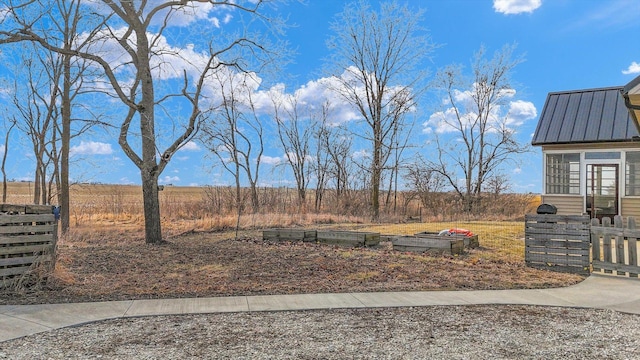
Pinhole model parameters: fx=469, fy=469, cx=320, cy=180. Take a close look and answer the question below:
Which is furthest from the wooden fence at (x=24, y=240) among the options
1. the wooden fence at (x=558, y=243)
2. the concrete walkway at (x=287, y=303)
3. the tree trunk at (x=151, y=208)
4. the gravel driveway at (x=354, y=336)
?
the wooden fence at (x=558, y=243)

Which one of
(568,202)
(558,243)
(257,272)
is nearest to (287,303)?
(257,272)

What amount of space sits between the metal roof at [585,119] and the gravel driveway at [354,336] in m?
11.0

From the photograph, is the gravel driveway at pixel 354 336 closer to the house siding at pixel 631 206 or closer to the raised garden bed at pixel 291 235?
the raised garden bed at pixel 291 235

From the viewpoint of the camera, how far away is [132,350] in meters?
4.10

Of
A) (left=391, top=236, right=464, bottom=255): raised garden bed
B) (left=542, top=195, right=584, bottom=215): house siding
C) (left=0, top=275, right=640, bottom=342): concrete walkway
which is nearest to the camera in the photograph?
(left=0, top=275, right=640, bottom=342): concrete walkway

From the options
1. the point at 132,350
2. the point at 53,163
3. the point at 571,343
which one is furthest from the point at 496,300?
the point at 53,163

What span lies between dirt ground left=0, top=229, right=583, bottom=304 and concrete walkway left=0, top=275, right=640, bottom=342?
13.0 inches

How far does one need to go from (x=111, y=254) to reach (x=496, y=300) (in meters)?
7.70

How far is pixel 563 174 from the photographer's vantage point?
15.6 m

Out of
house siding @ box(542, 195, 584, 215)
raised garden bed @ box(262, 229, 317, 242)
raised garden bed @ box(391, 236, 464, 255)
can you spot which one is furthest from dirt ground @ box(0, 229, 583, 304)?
house siding @ box(542, 195, 584, 215)

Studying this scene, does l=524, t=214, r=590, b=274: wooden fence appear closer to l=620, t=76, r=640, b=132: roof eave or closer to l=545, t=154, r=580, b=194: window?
l=620, t=76, r=640, b=132: roof eave

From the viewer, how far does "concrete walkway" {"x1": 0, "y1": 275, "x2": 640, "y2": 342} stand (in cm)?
511

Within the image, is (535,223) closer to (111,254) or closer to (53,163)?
(111,254)

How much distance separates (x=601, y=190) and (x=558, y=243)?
8.22 m
